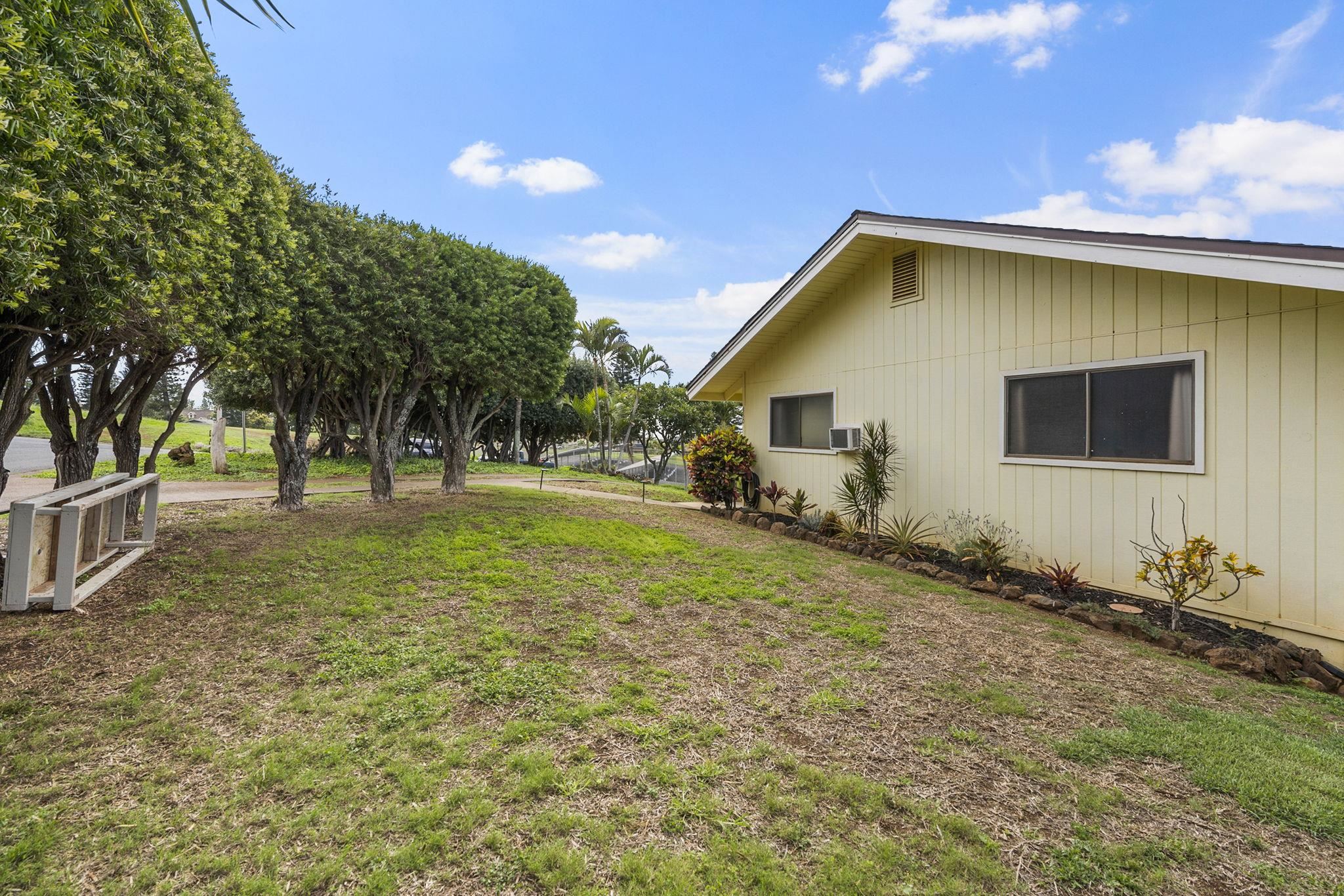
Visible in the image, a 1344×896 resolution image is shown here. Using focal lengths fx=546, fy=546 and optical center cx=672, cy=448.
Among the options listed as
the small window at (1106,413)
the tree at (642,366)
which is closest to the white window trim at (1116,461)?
the small window at (1106,413)

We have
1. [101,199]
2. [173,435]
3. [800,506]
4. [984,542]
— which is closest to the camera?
[101,199]

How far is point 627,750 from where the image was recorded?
104 inches

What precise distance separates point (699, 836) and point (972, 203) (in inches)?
566

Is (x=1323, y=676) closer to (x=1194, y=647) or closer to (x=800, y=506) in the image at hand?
(x=1194, y=647)

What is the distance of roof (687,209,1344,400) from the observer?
12.9 ft

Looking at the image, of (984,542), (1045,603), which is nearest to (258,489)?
(984,542)

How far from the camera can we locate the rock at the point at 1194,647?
416 centimetres

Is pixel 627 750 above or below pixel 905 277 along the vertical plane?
below

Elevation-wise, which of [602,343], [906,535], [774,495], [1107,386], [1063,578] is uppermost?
[602,343]

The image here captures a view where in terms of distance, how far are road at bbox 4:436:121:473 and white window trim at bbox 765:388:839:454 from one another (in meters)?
15.5

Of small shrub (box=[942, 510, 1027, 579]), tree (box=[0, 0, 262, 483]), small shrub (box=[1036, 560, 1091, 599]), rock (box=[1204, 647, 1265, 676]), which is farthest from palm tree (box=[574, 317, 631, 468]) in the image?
rock (box=[1204, 647, 1265, 676])

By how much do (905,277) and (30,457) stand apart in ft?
85.8

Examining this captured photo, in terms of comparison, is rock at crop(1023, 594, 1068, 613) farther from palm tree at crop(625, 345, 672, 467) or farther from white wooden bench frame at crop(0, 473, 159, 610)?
palm tree at crop(625, 345, 672, 467)

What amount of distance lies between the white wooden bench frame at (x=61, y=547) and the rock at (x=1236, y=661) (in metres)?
8.44
